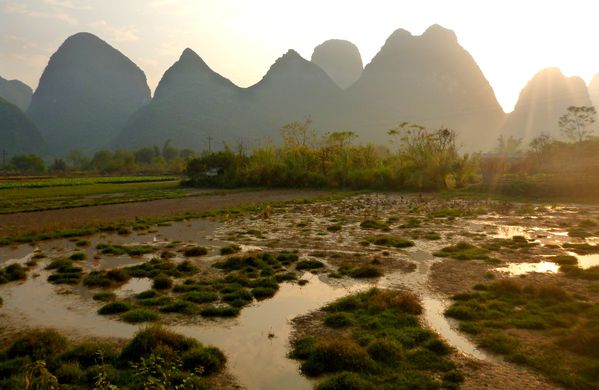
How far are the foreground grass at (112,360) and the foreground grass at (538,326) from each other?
517 centimetres

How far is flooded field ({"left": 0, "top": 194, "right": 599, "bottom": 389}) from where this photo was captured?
8.31 meters

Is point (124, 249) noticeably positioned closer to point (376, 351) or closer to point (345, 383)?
point (376, 351)

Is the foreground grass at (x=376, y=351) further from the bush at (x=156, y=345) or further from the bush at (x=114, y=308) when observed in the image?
the bush at (x=114, y=308)

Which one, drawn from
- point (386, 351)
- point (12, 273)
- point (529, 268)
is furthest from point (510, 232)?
point (12, 273)

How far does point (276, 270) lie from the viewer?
13.2m

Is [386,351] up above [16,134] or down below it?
below

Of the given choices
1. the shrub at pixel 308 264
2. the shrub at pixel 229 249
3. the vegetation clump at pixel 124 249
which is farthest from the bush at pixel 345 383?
the vegetation clump at pixel 124 249

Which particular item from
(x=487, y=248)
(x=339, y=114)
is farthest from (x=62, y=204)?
(x=339, y=114)

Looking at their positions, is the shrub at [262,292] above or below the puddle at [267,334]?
above

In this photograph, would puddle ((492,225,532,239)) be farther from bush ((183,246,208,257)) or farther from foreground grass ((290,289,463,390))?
bush ((183,246,208,257))

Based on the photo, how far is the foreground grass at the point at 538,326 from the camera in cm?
668

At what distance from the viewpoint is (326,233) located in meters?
19.6

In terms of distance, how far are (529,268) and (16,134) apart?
206 m

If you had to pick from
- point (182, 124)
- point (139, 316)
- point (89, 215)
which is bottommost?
point (89, 215)
